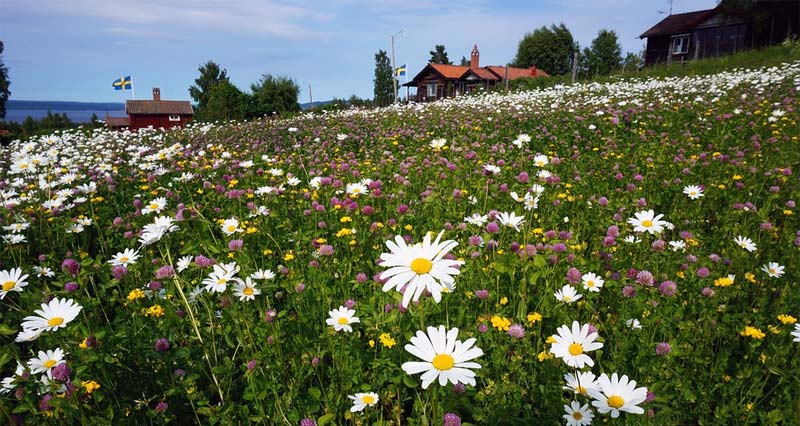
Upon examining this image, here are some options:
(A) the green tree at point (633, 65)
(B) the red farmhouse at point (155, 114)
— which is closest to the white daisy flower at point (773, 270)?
(A) the green tree at point (633, 65)

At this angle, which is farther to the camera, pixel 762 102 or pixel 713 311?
pixel 762 102

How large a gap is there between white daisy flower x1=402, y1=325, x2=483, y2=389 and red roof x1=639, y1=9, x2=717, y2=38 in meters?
41.4

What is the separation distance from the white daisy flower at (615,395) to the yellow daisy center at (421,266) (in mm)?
597

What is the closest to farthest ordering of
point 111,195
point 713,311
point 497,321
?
point 497,321 → point 713,311 → point 111,195

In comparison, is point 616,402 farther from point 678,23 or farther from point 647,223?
point 678,23

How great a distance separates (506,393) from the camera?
1657mm

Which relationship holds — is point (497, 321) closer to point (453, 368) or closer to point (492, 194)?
point (453, 368)

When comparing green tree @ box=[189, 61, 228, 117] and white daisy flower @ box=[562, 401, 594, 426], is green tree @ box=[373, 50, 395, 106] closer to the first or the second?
green tree @ box=[189, 61, 228, 117]

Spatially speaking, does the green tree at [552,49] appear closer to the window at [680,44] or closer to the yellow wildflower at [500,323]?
the window at [680,44]

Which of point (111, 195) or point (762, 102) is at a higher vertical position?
point (762, 102)

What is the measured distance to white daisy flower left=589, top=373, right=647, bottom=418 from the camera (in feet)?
3.91

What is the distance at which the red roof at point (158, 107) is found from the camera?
150 feet

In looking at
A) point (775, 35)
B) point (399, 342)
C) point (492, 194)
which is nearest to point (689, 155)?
point (492, 194)

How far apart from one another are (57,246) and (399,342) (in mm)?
3102
